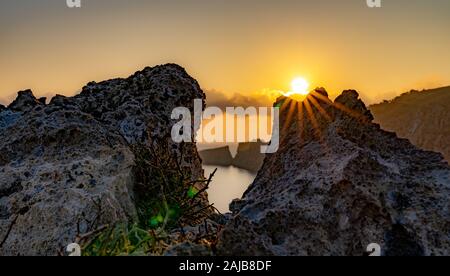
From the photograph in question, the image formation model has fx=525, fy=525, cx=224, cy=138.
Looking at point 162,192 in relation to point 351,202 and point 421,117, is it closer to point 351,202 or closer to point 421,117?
point 351,202

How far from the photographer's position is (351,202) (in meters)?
3.20

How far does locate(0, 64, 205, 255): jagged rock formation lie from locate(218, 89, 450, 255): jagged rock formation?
1075 mm

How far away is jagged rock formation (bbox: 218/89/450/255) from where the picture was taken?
119 inches

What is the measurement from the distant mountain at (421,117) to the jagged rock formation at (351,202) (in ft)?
206

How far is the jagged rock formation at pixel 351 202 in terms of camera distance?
119 inches

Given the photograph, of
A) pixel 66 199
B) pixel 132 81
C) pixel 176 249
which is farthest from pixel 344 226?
pixel 132 81

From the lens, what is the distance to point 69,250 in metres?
2.90

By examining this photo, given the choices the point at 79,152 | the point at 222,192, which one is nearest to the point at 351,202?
the point at 79,152

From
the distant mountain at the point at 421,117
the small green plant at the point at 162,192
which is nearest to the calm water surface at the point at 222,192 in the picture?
the small green plant at the point at 162,192

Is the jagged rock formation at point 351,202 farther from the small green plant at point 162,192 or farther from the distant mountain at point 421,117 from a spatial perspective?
the distant mountain at point 421,117

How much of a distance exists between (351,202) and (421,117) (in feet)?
247

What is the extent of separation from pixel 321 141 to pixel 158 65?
248cm

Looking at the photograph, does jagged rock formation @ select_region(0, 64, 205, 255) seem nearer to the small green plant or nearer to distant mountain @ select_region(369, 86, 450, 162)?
the small green plant
